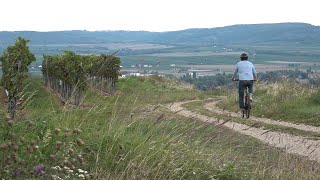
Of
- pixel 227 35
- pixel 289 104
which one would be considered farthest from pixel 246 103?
pixel 227 35

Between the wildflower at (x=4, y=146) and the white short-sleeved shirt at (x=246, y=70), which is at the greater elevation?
the wildflower at (x=4, y=146)

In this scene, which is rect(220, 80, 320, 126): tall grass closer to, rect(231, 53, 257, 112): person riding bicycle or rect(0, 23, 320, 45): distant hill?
rect(231, 53, 257, 112): person riding bicycle

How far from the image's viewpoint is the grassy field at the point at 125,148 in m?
4.80

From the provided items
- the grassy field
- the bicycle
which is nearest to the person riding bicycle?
the bicycle

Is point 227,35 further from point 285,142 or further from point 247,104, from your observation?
point 285,142

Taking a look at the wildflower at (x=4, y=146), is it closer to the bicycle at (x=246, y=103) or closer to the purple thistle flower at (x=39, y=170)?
the purple thistle flower at (x=39, y=170)

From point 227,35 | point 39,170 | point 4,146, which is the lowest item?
point 227,35

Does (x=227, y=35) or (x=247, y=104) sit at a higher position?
(x=247, y=104)

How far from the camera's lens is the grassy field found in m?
4.80

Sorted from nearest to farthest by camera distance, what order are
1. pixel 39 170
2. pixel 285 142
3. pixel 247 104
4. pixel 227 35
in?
pixel 39 170
pixel 285 142
pixel 247 104
pixel 227 35

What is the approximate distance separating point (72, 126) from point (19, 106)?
0.67 m

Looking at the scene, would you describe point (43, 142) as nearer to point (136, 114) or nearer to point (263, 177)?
point (136, 114)

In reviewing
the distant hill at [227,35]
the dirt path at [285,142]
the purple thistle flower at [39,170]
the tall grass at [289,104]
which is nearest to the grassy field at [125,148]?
the purple thistle flower at [39,170]

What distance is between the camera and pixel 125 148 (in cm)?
575
